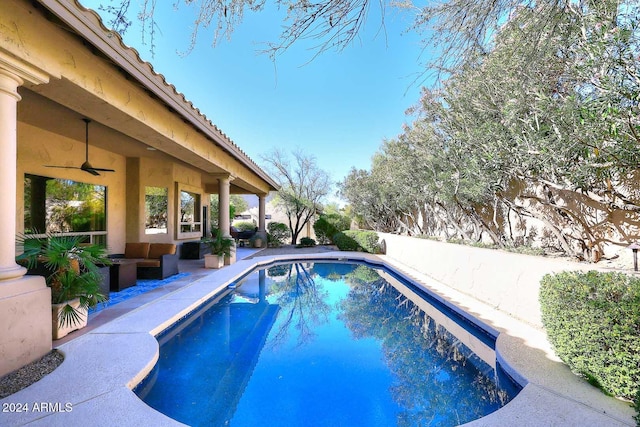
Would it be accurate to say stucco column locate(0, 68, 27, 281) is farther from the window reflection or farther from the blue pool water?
the window reflection

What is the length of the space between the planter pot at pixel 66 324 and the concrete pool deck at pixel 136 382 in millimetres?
149

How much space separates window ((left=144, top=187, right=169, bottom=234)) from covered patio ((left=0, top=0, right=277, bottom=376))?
37 millimetres

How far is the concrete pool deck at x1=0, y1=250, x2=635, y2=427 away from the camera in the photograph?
2.45 metres

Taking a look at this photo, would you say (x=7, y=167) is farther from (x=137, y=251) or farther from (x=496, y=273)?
(x=496, y=273)

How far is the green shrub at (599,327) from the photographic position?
2.69m

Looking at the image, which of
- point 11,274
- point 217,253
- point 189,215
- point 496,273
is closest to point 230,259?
point 217,253

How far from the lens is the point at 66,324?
13.4 feet

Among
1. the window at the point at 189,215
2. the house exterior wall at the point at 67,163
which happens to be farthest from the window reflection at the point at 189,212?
the house exterior wall at the point at 67,163

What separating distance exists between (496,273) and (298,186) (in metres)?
15.8

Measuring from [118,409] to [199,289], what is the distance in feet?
14.8

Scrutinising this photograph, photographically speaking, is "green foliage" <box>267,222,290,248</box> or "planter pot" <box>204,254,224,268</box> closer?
"planter pot" <box>204,254,224,268</box>

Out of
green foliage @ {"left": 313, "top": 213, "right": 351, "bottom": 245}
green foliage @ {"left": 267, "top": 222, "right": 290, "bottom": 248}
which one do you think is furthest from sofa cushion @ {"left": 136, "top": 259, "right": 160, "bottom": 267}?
green foliage @ {"left": 313, "top": 213, "right": 351, "bottom": 245}

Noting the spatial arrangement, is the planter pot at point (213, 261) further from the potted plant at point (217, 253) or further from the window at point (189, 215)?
the window at point (189, 215)

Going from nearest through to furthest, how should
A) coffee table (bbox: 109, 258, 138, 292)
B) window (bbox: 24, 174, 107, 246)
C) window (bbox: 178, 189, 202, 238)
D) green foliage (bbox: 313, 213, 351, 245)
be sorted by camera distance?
coffee table (bbox: 109, 258, 138, 292) < window (bbox: 24, 174, 107, 246) < window (bbox: 178, 189, 202, 238) < green foliage (bbox: 313, 213, 351, 245)
